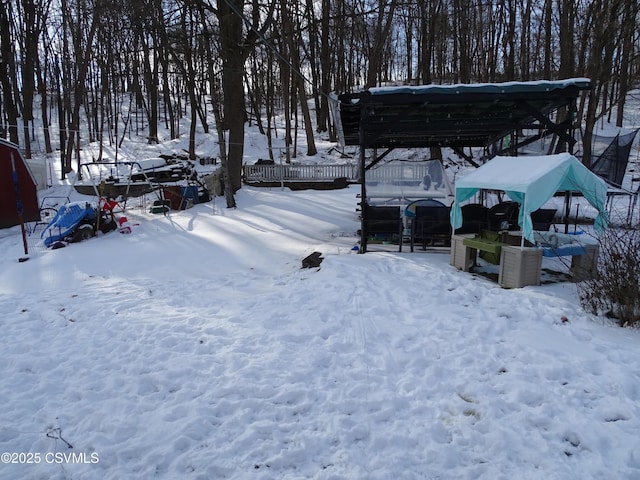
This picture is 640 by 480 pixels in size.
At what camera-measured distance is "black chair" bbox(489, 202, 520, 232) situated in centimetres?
905

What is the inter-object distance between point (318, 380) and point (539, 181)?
3.97 meters

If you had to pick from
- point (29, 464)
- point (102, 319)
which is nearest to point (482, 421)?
point (29, 464)

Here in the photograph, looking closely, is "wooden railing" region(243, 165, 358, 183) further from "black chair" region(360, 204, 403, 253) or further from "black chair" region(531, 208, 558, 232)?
"black chair" region(531, 208, 558, 232)

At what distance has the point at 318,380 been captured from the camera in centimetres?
390

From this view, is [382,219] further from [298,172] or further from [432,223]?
[298,172]

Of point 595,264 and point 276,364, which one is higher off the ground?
point 595,264

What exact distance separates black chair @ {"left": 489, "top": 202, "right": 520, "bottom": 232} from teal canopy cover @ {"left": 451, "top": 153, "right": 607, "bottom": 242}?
2435 millimetres

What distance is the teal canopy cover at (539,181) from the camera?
5.57 metres

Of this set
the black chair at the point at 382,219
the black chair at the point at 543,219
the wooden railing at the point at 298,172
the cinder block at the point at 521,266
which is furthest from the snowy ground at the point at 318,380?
the wooden railing at the point at 298,172

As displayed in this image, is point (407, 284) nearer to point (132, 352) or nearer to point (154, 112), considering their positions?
point (132, 352)

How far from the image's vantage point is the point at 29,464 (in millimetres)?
2822

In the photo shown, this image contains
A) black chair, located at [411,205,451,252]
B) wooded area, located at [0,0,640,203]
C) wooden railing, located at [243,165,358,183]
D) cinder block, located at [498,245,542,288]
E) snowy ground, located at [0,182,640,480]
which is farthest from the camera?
wooden railing, located at [243,165,358,183]

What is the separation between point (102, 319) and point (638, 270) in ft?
20.9

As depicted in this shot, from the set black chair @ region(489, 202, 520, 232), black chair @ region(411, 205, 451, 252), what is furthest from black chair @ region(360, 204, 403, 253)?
black chair @ region(489, 202, 520, 232)
